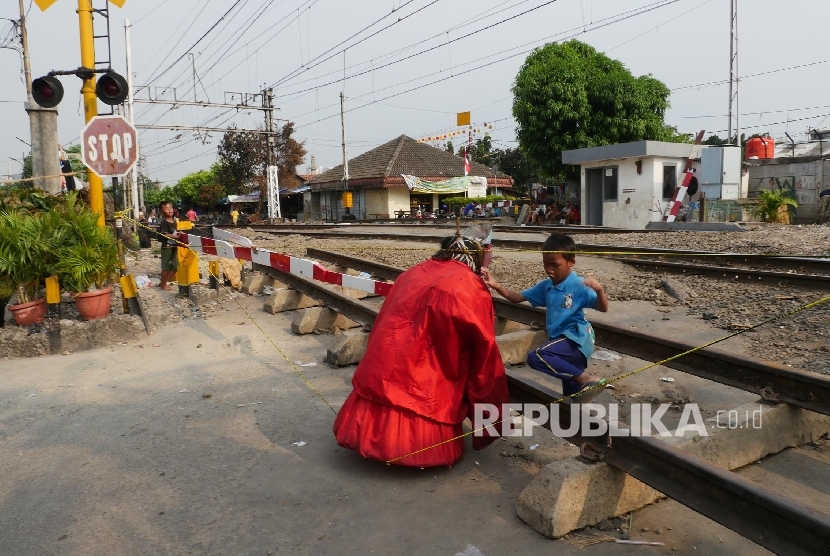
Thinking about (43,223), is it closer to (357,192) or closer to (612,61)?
(612,61)

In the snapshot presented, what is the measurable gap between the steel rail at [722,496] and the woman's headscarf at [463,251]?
1.19 m

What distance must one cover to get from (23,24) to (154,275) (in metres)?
15.4

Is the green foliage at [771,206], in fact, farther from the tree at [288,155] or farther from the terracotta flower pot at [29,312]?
the tree at [288,155]

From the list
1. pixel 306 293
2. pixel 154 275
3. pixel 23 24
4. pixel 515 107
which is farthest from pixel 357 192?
pixel 306 293

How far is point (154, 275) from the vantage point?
40.8 ft

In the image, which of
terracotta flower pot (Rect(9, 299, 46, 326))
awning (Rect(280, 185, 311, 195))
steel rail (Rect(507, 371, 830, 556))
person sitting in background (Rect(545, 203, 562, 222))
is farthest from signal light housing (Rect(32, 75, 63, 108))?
awning (Rect(280, 185, 311, 195))

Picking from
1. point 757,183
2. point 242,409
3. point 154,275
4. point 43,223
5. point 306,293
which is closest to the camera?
point 242,409

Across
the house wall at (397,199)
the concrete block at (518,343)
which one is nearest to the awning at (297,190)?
the house wall at (397,199)

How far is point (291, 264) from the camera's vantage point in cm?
756

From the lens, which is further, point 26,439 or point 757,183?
point 757,183

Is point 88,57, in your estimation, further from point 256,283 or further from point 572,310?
point 572,310

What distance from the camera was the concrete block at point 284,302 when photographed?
8.36 metres

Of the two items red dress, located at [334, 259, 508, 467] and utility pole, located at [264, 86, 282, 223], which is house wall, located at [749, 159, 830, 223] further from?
utility pole, located at [264, 86, 282, 223]

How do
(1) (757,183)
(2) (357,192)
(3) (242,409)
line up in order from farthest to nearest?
(2) (357,192) < (1) (757,183) < (3) (242,409)
